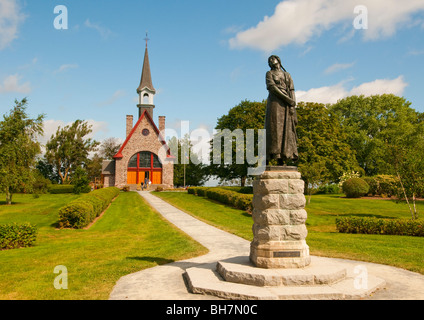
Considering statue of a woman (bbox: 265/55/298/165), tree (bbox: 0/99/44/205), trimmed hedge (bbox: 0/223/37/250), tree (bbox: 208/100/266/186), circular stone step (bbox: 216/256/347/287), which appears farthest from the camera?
tree (bbox: 208/100/266/186)

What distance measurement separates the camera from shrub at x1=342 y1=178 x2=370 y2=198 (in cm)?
3209

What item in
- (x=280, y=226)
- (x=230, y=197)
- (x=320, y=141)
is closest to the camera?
(x=280, y=226)

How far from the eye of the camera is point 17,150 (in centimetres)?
2584

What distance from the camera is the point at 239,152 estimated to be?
3634cm

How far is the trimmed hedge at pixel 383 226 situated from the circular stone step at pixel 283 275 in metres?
8.94

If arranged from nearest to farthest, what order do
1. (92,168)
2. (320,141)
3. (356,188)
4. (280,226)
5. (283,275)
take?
1. (283,275)
2. (280,226)
3. (356,188)
4. (320,141)
5. (92,168)

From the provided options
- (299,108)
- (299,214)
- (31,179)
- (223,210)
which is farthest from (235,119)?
(299,214)

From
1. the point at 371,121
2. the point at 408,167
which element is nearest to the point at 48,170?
the point at 371,121

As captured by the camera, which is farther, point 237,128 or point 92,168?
point 92,168

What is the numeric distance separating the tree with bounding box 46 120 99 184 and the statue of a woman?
182 ft

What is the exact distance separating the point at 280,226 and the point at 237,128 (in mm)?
30570

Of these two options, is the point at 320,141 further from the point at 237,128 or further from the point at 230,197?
the point at 230,197

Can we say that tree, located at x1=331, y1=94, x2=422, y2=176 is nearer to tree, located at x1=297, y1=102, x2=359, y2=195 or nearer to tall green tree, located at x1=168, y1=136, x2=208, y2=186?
tree, located at x1=297, y1=102, x2=359, y2=195
